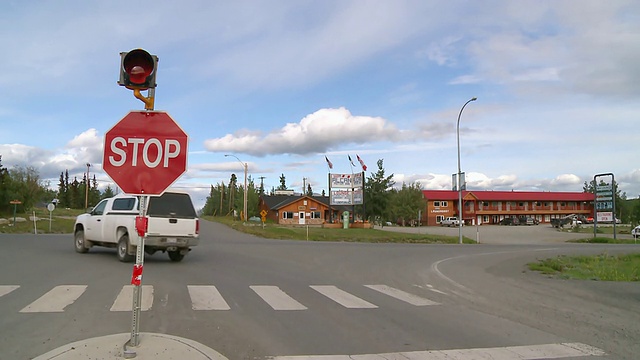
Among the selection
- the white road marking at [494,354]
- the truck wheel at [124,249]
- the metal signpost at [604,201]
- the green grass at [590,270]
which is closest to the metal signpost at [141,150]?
the white road marking at [494,354]

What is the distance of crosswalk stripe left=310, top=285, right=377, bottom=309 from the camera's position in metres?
9.67

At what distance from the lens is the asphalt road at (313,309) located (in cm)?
681


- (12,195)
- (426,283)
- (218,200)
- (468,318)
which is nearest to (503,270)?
(426,283)

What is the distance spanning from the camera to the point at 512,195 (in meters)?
102

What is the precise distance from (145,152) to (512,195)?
342 ft

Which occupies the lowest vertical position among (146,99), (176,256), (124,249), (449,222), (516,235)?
(516,235)

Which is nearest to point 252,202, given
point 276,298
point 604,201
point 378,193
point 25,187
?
point 378,193

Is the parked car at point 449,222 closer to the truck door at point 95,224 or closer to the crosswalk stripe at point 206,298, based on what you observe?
the truck door at point 95,224

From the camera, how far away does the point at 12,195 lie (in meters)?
54.1

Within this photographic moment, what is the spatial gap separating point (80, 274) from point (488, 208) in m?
95.8

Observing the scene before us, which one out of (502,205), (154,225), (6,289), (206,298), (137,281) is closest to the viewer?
(137,281)

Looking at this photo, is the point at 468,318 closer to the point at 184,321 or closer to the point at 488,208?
the point at 184,321

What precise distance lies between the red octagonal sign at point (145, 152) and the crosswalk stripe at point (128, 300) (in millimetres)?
3700

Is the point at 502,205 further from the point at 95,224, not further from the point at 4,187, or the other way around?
the point at 95,224
